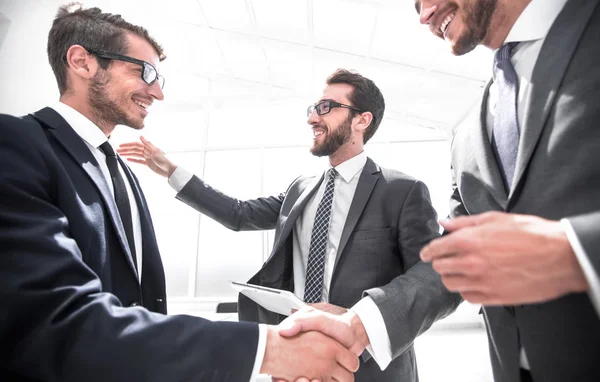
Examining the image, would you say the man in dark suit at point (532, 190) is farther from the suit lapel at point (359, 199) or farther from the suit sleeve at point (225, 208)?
the suit sleeve at point (225, 208)

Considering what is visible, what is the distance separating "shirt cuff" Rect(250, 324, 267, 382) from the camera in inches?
36.7

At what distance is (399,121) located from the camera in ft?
23.3

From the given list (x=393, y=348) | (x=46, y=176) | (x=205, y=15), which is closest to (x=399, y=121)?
(x=205, y=15)

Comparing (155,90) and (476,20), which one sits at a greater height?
(476,20)

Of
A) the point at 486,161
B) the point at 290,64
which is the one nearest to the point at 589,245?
the point at 486,161

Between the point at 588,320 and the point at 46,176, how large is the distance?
138 centimetres

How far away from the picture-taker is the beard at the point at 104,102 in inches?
56.9

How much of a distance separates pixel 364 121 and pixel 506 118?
1372 millimetres

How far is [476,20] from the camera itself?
3.62 ft

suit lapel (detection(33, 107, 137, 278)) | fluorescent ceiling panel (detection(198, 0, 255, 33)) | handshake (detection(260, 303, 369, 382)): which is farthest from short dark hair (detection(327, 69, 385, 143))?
fluorescent ceiling panel (detection(198, 0, 255, 33))

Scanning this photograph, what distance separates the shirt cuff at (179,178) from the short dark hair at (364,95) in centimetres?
121

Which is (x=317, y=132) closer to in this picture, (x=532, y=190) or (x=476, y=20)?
(x=476, y=20)

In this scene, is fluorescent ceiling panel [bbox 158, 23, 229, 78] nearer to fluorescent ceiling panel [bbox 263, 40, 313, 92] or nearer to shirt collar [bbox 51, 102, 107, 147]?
fluorescent ceiling panel [bbox 263, 40, 313, 92]

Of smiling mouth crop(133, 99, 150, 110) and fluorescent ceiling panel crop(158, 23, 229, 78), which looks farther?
fluorescent ceiling panel crop(158, 23, 229, 78)
